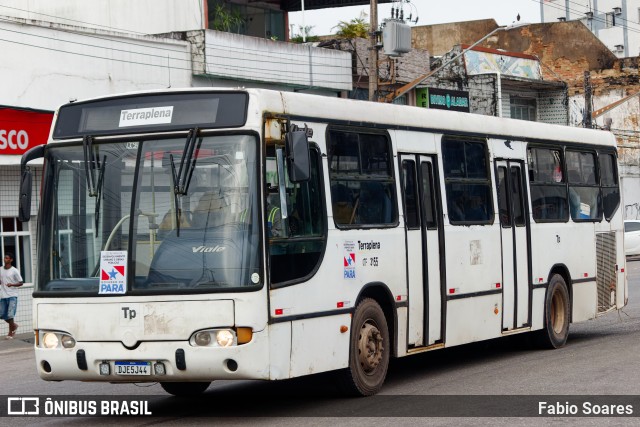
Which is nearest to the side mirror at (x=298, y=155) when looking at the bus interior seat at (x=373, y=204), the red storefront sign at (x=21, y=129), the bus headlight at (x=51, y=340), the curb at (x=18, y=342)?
the bus interior seat at (x=373, y=204)

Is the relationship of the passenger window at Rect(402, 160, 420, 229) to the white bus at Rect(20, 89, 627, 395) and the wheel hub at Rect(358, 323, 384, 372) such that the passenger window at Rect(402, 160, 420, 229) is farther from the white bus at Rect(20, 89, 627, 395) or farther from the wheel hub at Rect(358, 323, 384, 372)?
the wheel hub at Rect(358, 323, 384, 372)

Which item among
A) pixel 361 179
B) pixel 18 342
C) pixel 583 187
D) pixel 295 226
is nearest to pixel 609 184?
pixel 583 187

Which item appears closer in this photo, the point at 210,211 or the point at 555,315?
the point at 210,211

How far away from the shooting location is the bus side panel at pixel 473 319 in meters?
13.2

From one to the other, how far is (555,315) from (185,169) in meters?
7.45

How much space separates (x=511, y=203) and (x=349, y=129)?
390cm

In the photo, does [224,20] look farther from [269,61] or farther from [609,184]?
[609,184]

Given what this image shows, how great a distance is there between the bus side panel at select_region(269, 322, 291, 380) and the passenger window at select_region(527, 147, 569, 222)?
613cm

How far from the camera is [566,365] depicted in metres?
13.7

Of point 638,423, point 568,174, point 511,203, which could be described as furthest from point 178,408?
point 568,174

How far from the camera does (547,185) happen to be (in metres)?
16.0

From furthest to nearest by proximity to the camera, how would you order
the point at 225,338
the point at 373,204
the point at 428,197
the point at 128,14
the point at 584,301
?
1. the point at 128,14
2. the point at 584,301
3. the point at 428,197
4. the point at 373,204
5. the point at 225,338

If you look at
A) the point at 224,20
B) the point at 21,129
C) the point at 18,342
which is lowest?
the point at 18,342

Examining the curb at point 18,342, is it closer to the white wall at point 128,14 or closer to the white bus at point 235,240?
the white wall at point 128,14
